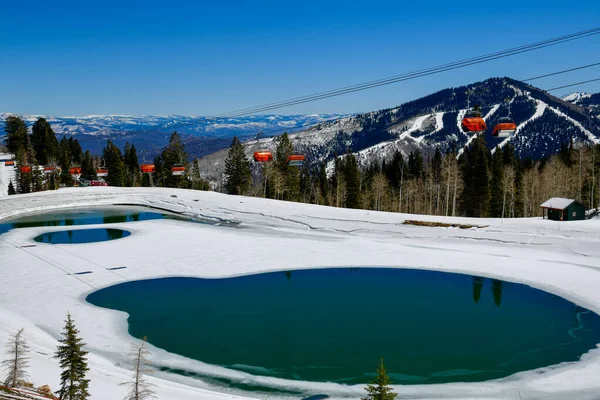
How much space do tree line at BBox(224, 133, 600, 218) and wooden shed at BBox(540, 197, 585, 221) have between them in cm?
2274

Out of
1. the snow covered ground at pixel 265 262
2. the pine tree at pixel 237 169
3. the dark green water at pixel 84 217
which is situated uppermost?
the pine tree at pixel 237 169

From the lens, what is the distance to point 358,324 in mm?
21188

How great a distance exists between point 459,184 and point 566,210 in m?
41.1

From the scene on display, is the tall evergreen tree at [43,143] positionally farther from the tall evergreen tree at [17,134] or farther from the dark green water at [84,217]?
the dark green water at [84,217]

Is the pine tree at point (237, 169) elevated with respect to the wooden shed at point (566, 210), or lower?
elevated

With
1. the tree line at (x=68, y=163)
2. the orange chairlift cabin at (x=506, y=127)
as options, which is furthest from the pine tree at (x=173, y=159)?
the orange chairlift cabin at (x=506, y=127)

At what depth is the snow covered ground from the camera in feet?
49.0

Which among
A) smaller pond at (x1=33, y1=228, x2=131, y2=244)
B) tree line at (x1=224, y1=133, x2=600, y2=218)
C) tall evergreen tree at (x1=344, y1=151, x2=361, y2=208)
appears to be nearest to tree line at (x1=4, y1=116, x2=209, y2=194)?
tree line at (x1=224, y1=133, x2=600, y2=218)

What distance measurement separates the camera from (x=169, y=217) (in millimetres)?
57969

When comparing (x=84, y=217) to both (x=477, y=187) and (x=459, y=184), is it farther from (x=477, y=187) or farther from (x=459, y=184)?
(x=459, y=184)

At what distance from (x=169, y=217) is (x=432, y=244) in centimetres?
3275

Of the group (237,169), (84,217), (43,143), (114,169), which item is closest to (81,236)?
(84,217)

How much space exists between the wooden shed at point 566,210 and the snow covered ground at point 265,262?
2.55m

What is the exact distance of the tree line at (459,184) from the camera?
72.5m
